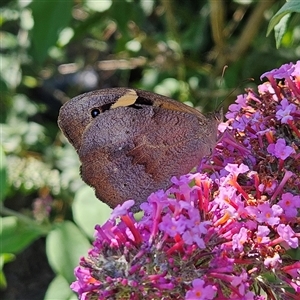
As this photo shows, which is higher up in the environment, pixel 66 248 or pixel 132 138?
pixel 132 138

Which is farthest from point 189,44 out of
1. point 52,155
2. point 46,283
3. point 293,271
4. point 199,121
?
point 293,271

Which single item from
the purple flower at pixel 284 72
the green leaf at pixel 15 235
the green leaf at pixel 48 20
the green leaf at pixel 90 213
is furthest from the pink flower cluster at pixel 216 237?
the green leaf at pixel 48 20

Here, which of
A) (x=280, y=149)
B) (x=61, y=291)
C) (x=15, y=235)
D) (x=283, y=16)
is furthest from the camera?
(x=15, y=235)

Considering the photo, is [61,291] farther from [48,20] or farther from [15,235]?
[48,20]

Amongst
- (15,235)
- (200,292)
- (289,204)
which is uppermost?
(289,204)

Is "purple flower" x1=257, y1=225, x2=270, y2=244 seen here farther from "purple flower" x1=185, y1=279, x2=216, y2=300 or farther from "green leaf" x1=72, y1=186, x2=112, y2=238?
"green leaf" x1=72, y1=186, x2=112, y2=238

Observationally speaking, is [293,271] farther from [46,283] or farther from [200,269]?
[46,283]

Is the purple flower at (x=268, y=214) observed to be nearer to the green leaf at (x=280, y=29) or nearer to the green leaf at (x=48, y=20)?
the green leaf at (x=280, y=29)

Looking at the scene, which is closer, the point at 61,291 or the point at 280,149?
the point at 280,149

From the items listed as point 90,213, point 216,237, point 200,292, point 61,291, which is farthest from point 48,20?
point 200,292
